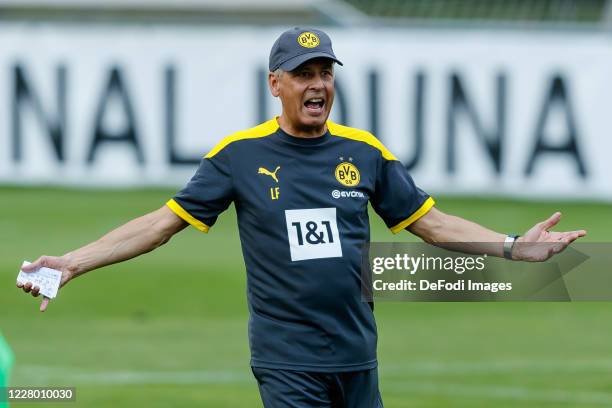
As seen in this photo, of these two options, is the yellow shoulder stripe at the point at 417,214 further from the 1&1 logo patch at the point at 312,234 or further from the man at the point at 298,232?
the 1&1 logo patch at the point at 312,234

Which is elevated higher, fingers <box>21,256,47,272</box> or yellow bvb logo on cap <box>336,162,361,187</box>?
yellow bvb logo on cap <box>336,162,361,187</box>

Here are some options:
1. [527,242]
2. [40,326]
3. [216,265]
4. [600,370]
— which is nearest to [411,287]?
[527,242]

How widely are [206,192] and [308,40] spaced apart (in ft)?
2.76

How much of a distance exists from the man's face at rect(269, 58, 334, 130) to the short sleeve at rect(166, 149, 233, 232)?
394mm

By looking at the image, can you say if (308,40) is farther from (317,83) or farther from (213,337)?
(213,337)

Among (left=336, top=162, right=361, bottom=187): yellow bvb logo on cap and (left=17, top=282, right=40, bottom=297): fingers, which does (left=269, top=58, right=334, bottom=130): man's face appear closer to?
(left=336, top=162, right=361, bottom=187): yellow bvb logo on cap

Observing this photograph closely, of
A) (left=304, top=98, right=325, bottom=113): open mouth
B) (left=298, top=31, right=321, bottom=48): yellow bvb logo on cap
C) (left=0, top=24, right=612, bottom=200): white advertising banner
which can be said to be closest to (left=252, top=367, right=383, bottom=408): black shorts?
(left=304, top=98, right=325, bottom=113): open mouth

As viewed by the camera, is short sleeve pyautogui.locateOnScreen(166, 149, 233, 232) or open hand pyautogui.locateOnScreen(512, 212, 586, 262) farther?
open hand pyautogui.locateOnScreen(512, 212, 586, 262)

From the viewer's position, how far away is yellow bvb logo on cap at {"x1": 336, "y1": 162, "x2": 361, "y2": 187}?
21.4 ft

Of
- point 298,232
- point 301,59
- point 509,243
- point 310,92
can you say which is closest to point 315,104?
point 310,92

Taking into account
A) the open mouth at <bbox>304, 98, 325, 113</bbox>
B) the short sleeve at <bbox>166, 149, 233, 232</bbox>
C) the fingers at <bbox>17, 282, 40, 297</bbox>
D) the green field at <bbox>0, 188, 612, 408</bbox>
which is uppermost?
the open mouth at <bbox>304, 98, 325, 113</bbox>

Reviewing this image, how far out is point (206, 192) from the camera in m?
6.58

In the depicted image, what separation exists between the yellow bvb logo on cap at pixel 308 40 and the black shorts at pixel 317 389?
58.1 inches

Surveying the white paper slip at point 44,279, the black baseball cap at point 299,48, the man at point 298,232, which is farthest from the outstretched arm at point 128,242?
the black baseball cap at point 299,48
